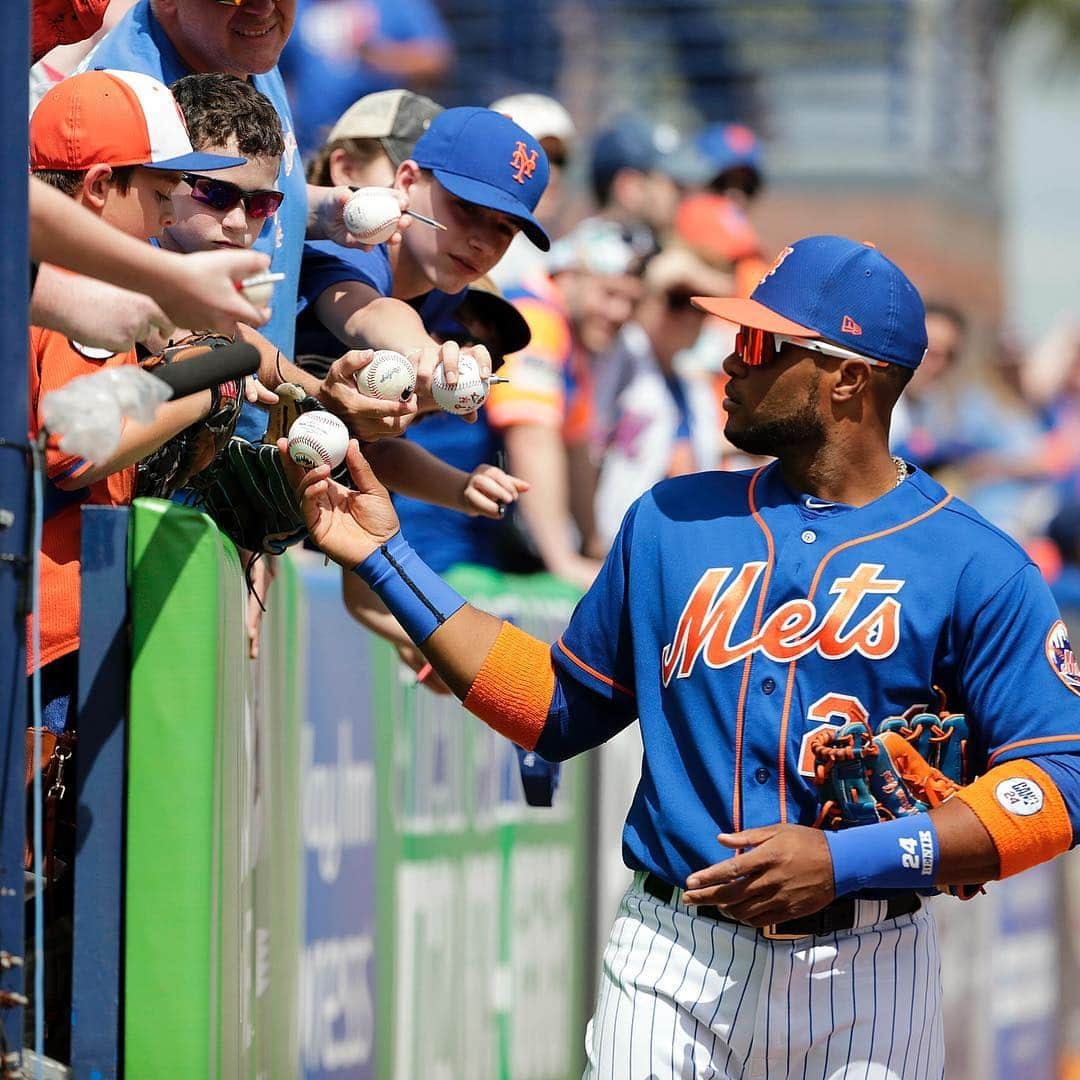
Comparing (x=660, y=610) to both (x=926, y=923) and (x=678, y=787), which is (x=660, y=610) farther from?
(x=926, y=923)

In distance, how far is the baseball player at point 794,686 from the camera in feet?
11.1

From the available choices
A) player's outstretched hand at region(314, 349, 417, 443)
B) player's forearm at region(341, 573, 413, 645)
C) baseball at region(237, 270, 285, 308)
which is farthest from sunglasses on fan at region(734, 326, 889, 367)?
player's forearm at region(341, 573, 413, 645)

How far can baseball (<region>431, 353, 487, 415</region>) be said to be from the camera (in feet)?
11.9

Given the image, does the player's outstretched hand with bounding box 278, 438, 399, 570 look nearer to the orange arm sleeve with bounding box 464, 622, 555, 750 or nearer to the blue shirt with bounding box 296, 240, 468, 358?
the orange arm sleeve with bounding box 464, 622, 555, 750

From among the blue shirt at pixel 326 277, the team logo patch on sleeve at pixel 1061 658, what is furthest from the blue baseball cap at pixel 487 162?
the team logo patch on sleeve at pixel 1061 658

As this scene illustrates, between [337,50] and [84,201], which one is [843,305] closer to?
[84,201]

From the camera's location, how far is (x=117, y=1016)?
9.96ft

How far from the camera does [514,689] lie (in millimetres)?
3727

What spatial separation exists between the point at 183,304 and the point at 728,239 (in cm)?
632

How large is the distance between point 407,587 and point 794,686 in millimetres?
725

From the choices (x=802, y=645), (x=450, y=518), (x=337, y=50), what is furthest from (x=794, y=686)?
(x=337, y=50)

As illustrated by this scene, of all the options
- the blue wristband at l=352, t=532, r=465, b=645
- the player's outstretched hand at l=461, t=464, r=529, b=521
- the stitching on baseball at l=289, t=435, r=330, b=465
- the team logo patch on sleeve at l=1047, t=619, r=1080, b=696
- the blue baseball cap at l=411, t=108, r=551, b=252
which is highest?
the blue baseball cap at l=411, t=108, r=551, b=252

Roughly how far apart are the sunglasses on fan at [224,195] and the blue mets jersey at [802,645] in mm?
911

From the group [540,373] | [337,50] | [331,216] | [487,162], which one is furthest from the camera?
[337,50]
